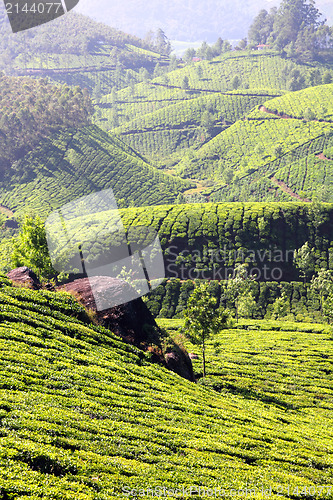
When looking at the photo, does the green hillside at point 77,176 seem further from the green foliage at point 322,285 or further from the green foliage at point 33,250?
the green foliage at point 33,250

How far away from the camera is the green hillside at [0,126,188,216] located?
149 meters

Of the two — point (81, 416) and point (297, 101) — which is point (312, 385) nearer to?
point (81, 416)

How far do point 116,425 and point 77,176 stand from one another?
153766 millimetres

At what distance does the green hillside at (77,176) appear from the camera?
5876 inches

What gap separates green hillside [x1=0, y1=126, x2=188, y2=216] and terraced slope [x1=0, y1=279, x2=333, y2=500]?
11852 cm

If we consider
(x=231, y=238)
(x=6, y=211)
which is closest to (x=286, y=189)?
(x=231, y=238)

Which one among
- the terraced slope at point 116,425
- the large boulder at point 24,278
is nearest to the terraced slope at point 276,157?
the terraced slope at point 116,425

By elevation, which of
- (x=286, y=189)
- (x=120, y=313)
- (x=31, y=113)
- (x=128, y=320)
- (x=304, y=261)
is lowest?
(x=304, y=261)

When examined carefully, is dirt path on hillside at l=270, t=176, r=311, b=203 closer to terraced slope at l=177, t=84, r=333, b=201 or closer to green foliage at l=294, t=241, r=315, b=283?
terraced slope at l=177, t=84, r=333, b=201

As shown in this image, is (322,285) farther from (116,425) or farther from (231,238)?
(116,425)

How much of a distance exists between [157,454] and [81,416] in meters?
4.29

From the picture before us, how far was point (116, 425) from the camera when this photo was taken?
18578mm

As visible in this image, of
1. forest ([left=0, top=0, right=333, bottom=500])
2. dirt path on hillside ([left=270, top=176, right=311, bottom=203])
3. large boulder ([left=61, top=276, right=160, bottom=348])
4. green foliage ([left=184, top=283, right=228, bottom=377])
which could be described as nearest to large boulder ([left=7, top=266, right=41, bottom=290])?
forest ([left=0, top=0, right=333, bottom=500])

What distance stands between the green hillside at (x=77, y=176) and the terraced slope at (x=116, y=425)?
118517 mm
